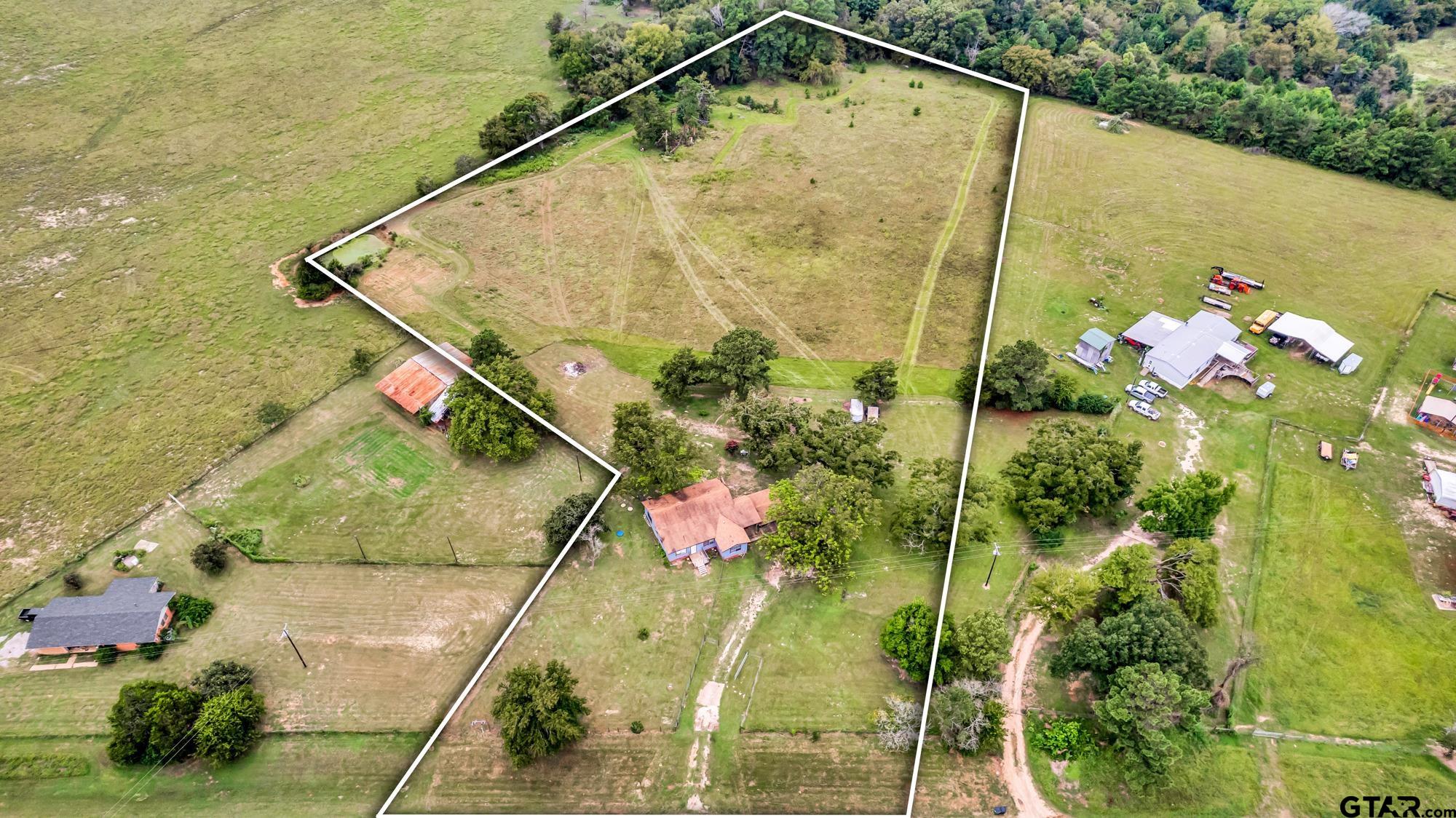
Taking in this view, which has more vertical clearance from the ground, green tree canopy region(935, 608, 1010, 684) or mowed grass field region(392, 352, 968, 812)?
green tree canopy region(935, 608, 1010, 684)

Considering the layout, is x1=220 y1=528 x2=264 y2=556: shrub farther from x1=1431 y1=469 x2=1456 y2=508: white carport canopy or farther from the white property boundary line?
x1=1431 y1=469 x2=1456 y2=508: white carport canopy

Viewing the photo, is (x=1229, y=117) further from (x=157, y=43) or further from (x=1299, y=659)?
(x=157, y=43)

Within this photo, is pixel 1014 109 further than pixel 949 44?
No

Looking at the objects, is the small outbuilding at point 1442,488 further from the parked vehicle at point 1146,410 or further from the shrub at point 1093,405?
the shrub at point 1093,405

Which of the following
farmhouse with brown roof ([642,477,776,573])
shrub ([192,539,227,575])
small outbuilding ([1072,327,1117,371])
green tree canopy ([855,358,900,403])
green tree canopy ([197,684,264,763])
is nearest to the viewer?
green tree canopy ([197,684,264,763])

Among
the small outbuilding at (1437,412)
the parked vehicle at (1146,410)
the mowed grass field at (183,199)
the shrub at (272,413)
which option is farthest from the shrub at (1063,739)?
the mowed grass field at (183,199)


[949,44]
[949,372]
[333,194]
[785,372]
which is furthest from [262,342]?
[949,44]

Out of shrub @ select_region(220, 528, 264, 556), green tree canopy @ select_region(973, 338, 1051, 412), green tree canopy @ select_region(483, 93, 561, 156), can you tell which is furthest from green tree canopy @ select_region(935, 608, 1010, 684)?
green tree canopy @ select_region(483, 93, 561, 156)
